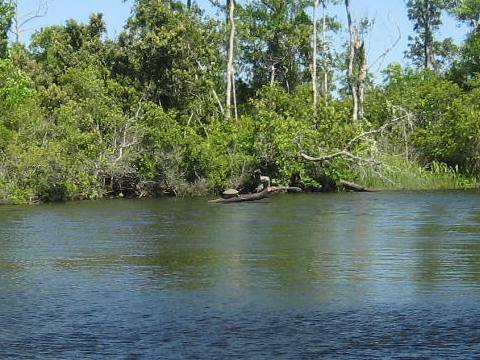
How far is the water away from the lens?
10992mm

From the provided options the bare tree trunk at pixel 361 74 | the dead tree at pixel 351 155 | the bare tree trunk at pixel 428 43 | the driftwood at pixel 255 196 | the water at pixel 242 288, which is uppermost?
the bare tree trunk at pixel 428 43

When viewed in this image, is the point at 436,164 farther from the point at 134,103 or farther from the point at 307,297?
the point at 307,297

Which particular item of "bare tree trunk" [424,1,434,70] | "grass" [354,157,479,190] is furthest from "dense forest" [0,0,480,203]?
"bare tree trunk" [424,1,434,70]

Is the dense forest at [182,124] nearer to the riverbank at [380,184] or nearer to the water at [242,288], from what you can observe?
the riverbank at [380,184]

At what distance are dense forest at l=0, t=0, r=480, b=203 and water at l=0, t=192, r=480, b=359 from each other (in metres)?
14.9

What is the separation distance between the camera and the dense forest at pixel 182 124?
43.0 meters

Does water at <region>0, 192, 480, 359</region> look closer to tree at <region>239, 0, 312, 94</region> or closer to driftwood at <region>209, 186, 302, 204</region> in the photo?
driftwood at <region>209, 186, 302, 204</region>

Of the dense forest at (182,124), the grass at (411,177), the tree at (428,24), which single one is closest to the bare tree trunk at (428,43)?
the tree at (428,24)

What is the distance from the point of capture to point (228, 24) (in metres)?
61.4

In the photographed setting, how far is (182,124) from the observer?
50062 mm

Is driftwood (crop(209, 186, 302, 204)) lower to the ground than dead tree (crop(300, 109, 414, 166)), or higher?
lower

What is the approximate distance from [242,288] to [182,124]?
35.6m

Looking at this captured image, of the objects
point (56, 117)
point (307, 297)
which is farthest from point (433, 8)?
point (307, 297)

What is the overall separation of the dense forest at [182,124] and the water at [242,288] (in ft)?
48.8
